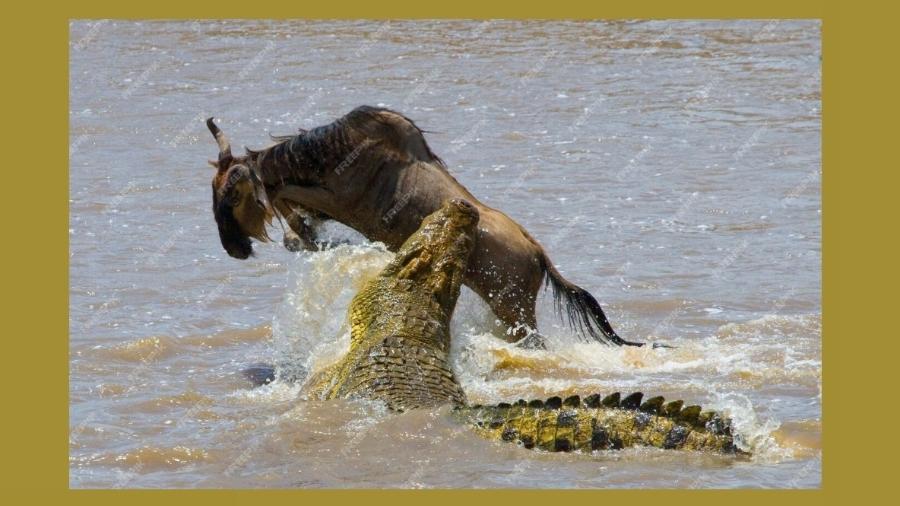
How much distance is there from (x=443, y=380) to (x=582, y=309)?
197 centimetres

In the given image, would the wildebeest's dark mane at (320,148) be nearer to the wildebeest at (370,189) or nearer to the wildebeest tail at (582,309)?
the wildebeest at (370,189)

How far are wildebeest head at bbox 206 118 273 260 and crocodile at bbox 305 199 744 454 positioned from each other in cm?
105

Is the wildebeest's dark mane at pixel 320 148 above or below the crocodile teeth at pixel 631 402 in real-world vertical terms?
above

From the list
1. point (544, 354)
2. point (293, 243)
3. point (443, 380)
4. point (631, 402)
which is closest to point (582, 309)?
point (544, 354)

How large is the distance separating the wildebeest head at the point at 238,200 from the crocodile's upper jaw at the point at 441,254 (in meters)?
1.07

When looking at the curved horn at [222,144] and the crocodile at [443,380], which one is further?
the curved horn at [222,144]

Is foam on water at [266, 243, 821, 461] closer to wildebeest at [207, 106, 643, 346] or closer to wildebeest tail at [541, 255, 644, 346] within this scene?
wildebeest tail at [541, 255, 644, 346]

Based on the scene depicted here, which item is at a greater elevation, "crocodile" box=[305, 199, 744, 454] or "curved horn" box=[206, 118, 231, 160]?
"curved horn" box=[206, 118, 231, 160]

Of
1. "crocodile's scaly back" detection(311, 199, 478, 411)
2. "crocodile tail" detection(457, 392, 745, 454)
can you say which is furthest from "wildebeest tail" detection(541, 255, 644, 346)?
"crocodile tail" detection(457, 392, 745, 454)

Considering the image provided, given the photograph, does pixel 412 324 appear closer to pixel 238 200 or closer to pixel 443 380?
pixel 443 380

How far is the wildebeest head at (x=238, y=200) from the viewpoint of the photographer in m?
8.22

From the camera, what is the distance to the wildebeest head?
822cm

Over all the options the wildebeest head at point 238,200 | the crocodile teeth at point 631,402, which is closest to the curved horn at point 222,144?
the wildebeest head at point 238,200

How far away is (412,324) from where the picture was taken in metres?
7.18
